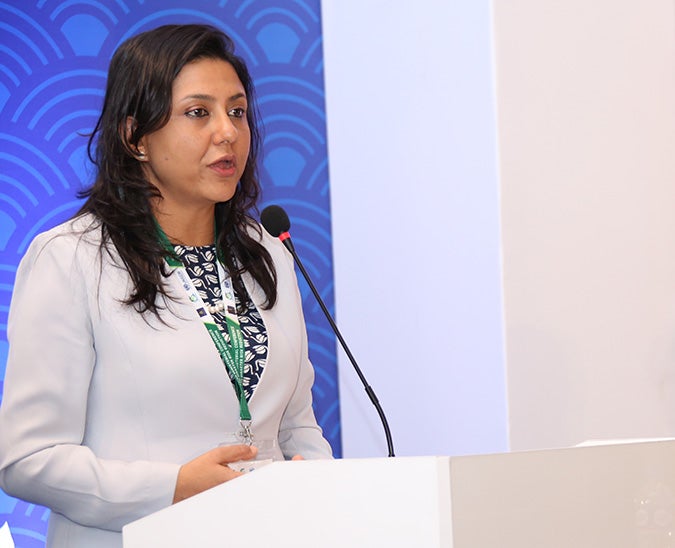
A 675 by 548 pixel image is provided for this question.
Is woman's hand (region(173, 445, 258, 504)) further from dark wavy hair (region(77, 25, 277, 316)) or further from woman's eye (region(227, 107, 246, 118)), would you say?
woman's eye (region(227, 107, 246, 118))

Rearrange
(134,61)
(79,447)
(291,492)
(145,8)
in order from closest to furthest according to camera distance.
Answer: (291,492), (79,447), (134,61), (145,8)

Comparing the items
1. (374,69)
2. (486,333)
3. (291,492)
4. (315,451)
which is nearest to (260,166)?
(374,69)

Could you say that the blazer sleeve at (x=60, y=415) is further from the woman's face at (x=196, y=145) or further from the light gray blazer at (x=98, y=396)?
the woman's face at (x=196, y=145)

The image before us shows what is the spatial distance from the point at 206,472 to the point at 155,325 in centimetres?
36

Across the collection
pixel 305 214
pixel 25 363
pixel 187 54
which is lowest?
pixel 25 363

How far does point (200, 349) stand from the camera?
210cm

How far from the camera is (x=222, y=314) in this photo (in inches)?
87.9

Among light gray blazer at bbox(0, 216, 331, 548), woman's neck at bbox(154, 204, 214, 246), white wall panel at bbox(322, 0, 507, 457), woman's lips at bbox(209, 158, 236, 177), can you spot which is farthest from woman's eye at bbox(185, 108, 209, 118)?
white wall panel at bbox(322, 0, 507, 457)

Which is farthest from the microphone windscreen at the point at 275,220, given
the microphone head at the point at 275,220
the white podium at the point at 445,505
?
the white podium at the point at 445,505

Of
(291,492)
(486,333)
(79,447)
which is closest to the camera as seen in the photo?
(291,492)

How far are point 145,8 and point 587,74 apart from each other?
1.37 metres

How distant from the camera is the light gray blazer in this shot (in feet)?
6.34

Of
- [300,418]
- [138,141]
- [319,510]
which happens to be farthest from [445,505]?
[138,141]

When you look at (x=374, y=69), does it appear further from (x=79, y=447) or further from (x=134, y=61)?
(x=79, y=447)
